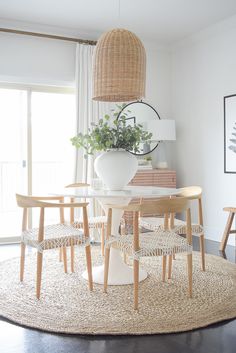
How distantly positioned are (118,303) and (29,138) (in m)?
2.83

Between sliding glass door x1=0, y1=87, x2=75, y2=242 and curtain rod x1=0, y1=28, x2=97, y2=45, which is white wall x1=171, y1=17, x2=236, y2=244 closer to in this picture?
curtain rod x1=0, y1=28, x2=97, y2=45

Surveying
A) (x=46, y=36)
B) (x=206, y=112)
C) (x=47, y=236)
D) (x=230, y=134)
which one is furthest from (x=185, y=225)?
(x=46, y=36)

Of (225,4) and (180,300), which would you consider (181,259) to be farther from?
(225,4)

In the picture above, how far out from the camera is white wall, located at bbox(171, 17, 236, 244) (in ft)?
15.2

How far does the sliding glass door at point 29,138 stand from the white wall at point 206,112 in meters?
1.56

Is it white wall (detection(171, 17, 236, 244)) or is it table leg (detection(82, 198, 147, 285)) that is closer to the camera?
table leg (detection(82, 198, 147, 285))

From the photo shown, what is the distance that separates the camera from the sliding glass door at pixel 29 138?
484 cm

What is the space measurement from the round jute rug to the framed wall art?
1.52 m

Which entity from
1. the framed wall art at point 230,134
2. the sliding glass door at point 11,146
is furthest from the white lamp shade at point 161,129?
the sliding glass door at point 11,146

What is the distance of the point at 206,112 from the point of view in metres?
4.96

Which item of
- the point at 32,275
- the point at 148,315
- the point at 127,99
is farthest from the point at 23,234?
the point at 127,99

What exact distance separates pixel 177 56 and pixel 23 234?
3.74 metres

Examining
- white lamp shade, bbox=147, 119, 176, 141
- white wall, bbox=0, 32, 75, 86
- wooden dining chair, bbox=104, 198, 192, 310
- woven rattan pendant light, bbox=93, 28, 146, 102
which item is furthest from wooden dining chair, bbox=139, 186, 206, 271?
white wall, bbox=0, 32, 75, 86

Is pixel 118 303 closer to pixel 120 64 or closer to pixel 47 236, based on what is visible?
pixel 47 236
